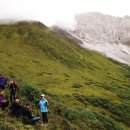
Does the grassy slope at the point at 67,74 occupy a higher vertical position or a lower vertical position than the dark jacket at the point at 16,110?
lower

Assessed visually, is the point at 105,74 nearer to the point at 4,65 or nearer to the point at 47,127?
the point at 4,65

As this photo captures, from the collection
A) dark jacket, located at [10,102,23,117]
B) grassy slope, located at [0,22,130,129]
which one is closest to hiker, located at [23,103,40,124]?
dark jacket, located at [10,102,23,117]

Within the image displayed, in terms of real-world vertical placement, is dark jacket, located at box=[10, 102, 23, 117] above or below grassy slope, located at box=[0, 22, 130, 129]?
above

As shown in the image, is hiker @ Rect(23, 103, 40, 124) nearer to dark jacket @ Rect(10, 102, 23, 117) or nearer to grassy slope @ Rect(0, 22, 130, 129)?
dark jacket @ Rect(10, 102, 23, 117)

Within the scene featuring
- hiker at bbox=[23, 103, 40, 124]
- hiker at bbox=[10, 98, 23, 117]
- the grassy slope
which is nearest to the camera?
hiker at bbox=[10, 98, 23, 117]

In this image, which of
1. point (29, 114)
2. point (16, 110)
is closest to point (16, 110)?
point (16, 110)

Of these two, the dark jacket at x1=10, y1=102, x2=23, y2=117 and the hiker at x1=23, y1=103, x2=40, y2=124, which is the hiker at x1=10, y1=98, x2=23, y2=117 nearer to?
the dark jacket at x1=10, y1=102, x2=23, y2=117

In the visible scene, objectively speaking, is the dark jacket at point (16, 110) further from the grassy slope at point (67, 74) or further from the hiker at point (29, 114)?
the grassy slope at point (67, 74)

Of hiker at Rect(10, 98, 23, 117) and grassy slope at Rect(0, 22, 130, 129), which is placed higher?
hiker at Rect(10, 98, 23, 117)

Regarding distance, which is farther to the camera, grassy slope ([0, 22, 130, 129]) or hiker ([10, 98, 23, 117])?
grassy slope ([0, 22, 130, 129])

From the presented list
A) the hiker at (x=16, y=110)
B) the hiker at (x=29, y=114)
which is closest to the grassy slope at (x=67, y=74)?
the hiker at (x=29, y=114)

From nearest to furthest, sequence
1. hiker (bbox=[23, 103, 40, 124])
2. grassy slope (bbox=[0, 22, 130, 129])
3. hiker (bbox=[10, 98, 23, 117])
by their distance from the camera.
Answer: hiker (bbox=[10, 98, 23, 117]) < hiker (bbox=[23, 103, 40, 124]) < grassy slope (bbox=[0, 22, 130, 129])

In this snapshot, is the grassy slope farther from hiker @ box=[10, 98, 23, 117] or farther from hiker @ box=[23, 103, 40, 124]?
hiker @ box=[10, 98, 23, 117]

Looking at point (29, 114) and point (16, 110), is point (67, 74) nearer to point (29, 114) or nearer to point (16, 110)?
point (29, 114)
